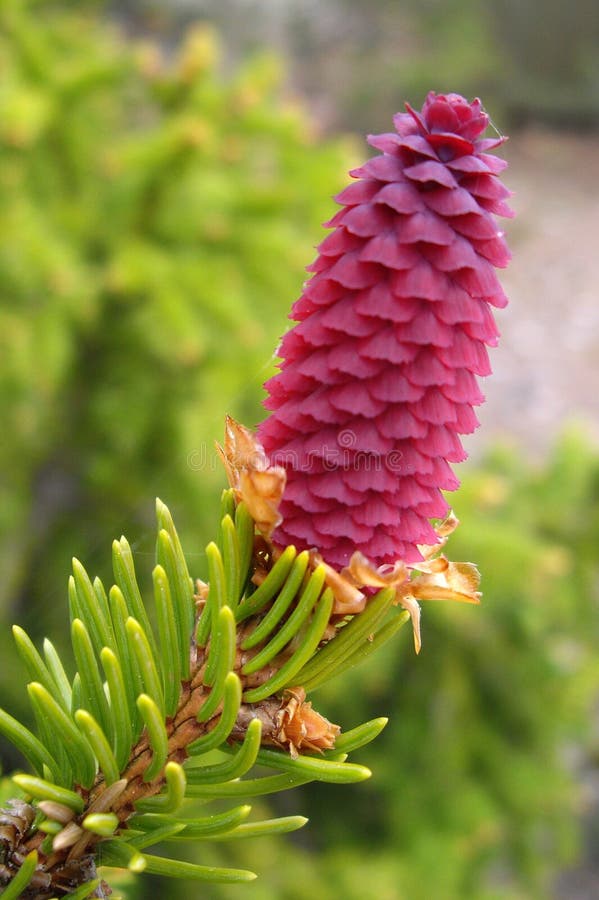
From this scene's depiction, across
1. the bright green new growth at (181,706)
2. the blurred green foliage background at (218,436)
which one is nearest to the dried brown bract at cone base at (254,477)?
the bright green new growth at (181,706)

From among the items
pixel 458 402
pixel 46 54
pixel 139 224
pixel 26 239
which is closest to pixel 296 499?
pixel 458 402

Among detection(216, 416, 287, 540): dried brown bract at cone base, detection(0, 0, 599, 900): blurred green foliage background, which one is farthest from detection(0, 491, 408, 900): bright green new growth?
detection(0, 0, 599, 900): blurred green foliage background

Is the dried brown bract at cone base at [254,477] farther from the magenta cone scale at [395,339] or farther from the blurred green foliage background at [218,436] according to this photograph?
the blurred green foliage background at [218,436]

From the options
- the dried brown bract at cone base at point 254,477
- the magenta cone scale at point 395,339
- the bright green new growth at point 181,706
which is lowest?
the bright green new growth at point 181,706

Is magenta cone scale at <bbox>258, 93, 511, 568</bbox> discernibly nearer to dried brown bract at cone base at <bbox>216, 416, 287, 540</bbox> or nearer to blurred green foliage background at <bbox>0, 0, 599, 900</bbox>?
dried brown bract at cone base at <bbox>216, 416, 287, 540</bbox>

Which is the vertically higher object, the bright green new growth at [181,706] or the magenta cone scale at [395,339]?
the magenta cone scale at [395,339]
